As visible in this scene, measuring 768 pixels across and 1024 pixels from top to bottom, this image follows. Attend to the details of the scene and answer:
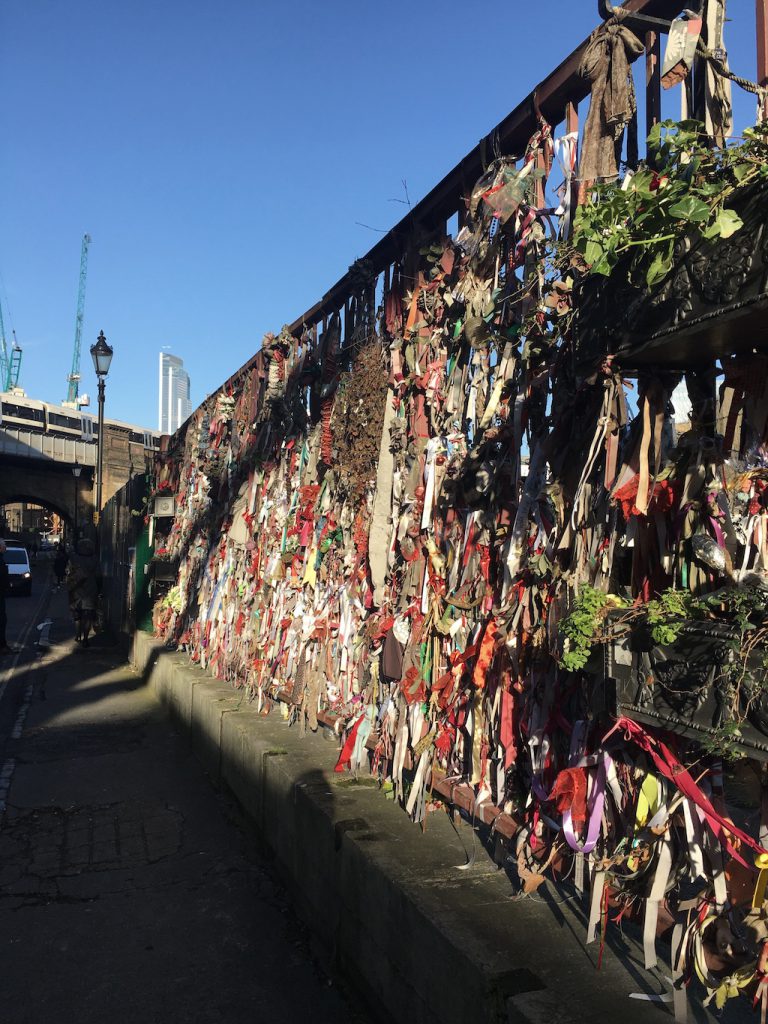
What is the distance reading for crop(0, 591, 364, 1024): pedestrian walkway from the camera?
3260mm

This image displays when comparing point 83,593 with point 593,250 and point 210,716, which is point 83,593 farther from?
point 593,250

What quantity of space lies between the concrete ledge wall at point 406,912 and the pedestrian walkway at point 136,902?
0.23 meters

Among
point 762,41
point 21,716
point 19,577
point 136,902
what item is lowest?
point 136,902

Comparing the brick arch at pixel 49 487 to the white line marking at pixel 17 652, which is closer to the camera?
the white line marking at pixel 17 652

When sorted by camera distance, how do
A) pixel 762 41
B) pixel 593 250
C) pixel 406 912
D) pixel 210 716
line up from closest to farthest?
1. pixel 593 250
2. pixel 762 41
3. pixel 406 912
4. pixel 210 716

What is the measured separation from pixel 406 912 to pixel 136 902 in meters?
2.08

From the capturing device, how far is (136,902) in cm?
415

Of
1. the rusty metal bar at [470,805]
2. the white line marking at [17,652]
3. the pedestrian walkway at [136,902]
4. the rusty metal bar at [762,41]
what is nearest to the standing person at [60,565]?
the white line marking at [17,652]

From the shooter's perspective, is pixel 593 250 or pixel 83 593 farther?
pixel 83 593

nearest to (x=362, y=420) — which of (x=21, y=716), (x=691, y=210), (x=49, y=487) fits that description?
(x=691, y=210)

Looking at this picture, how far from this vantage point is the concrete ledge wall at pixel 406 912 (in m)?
2.22

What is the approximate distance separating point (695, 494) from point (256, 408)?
5.65 metres

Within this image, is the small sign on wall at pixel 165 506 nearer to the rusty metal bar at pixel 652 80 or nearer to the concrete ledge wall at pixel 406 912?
the concrete ledge wall at pixel 406 912

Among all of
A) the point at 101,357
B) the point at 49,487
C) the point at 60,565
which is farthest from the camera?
the point at 49,487
